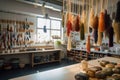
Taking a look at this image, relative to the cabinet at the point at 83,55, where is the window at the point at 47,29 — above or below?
above

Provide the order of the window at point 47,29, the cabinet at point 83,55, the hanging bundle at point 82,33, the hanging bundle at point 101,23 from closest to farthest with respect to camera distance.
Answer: the hanging bundle at point 101,23 < the hanging bundle at point 82,33 < the cabinet at point 83,55 < the window at point 47,29

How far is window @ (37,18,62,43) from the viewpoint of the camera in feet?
19.1

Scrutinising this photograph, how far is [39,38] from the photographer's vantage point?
5.84m

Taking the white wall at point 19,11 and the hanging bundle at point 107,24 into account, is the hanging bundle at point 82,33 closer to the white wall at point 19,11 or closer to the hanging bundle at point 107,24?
the hanging bundle at point 107,24

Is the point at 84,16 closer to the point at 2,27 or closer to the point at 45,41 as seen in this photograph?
the point at 2,27

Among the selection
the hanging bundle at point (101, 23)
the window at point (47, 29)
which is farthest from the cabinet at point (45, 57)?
the hanging bundle at point (101, 23)

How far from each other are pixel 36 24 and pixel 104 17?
15.3ft

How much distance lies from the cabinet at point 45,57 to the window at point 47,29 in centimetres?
66

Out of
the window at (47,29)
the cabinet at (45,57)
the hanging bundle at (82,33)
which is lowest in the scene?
the cabinet at (45,57)

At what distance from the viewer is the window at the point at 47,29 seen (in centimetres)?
583

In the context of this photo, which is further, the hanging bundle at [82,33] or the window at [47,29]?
the window at [47,29]

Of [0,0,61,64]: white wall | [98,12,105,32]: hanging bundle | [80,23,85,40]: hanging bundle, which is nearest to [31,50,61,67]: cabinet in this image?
[0,0,61,64]: white wall

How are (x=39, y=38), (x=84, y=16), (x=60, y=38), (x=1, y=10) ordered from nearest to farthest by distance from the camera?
(x=84, y=16) < (x=1, y=10) < (x=39, y=38) < (x=60, y=38)

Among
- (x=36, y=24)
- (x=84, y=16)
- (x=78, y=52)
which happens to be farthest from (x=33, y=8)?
(x=84, y=16)
